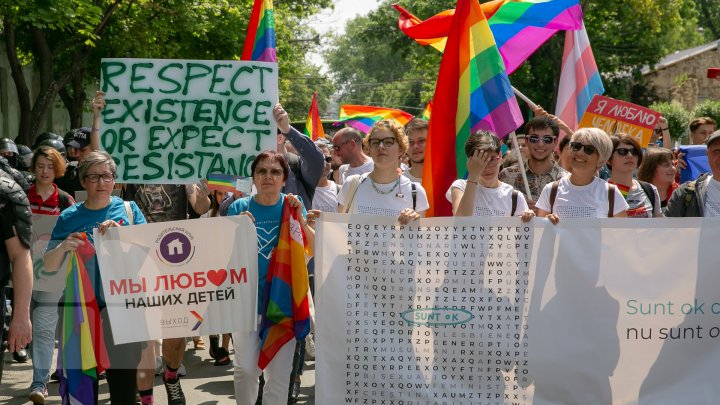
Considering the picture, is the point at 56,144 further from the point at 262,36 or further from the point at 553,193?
the point at 553,193

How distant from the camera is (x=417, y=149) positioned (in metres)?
7.66

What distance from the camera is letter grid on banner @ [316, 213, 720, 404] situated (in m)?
5.67

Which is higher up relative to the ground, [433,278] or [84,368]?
[433,278]

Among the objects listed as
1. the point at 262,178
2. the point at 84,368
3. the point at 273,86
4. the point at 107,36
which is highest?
the point at 107,36

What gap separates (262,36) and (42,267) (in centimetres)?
244

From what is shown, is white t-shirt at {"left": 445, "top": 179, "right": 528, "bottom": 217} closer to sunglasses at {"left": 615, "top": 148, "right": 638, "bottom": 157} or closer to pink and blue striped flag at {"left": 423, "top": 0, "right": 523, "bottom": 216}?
pink and blue striped flag at {"left": 423, "top": 0, "right": 523, "bottom": 216}

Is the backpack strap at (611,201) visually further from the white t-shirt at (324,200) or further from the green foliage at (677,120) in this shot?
the green foliage at (677,120)

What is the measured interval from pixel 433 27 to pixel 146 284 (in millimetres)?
4438

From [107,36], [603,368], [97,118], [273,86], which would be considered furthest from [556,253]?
[107,36]

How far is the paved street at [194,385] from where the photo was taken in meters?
7.37

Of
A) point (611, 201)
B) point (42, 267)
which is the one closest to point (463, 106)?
point (611, 201)

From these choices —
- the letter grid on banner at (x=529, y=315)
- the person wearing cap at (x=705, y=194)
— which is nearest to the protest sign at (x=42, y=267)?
the letter grid on banner at (x=529, y=315)

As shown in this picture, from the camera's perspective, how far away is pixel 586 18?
3578 cm

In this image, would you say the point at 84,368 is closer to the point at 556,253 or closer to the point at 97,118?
the point at 97,118
